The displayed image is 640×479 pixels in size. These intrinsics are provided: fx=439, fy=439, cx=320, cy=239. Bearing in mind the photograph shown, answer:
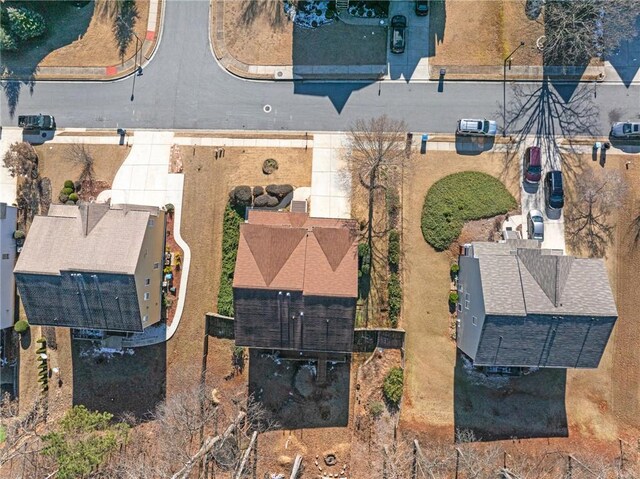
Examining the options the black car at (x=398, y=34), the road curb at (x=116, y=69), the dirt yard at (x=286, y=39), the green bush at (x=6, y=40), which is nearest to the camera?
the black car at (x=398, y=34)

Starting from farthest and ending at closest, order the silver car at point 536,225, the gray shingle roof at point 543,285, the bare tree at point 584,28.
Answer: the silver car at point 536,225
the bare tree at point 584,28
the gray shingle roof at point 543,285

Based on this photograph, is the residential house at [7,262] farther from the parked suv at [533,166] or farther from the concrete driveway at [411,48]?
the parked suv at [533,166]

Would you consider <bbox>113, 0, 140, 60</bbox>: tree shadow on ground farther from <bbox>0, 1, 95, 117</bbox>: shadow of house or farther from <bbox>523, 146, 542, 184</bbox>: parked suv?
<bbox>523, 146, 542, 184</bbox>: parked suv

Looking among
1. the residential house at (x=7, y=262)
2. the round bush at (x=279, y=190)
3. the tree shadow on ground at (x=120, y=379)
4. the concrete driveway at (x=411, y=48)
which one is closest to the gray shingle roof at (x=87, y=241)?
the residential house at (x=7, y=262)

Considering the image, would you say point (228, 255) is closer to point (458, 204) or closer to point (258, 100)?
point (258, 100)

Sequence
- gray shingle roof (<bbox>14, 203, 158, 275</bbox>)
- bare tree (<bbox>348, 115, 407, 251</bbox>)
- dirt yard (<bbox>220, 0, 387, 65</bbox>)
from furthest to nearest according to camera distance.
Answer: dirt yard (<bbox>220, 0, 387, 65</bbox>), bare tree (<bbox>348, 115, 407, 251</bbox>), gray shingle roof (<bbox>14, 203, 158, 275</bbox>)

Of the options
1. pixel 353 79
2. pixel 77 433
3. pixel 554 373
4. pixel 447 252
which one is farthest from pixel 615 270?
pixel 77 433

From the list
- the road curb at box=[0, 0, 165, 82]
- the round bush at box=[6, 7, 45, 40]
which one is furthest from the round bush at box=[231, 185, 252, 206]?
the round bush at box=[6, 7, 45, 40]
